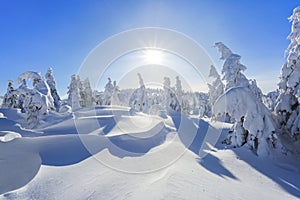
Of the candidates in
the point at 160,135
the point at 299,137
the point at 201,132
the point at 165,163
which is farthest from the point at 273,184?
the point at 201,132

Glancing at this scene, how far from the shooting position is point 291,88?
14.2 m

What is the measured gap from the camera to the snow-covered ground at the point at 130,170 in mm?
5633

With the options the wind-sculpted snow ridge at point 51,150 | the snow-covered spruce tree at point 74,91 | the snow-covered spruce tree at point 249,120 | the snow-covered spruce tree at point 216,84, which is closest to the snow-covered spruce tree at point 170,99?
the snow-covered spruce tree at point 216,84

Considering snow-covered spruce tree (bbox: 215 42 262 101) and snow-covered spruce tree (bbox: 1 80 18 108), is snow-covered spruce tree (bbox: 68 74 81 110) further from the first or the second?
snow-covered spruce tree (bbox: 215 42 262 101)

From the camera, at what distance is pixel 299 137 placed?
14.6 m

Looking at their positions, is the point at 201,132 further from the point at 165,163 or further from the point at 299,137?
the point at 165,163

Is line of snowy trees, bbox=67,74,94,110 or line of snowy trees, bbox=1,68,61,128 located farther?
line of snowy trees, bbox=67,74,94,110

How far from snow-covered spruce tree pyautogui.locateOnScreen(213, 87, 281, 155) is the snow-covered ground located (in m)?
0.75

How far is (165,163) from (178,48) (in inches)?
225

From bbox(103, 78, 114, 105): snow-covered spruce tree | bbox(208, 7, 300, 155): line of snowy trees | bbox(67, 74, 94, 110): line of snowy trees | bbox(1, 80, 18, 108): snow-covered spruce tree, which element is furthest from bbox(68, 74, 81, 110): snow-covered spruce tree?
bbox(208, 7, 300, 155): line of snowy trees

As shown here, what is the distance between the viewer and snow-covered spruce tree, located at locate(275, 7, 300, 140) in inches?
506

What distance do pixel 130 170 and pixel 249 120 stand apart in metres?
8.72

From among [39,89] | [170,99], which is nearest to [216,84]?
[170,99]

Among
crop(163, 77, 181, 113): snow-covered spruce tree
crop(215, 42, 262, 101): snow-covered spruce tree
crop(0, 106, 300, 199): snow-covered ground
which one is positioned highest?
crop(215, 42, 262, 101): snow-covered spruce tree
